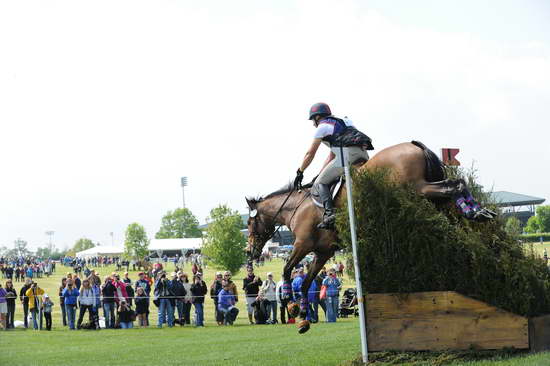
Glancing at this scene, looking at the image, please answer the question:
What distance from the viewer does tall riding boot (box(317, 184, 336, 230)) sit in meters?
8.85

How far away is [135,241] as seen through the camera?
108 m

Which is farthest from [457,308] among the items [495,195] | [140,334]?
[140,334]

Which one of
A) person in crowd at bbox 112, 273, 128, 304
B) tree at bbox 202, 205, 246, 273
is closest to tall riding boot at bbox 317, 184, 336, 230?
person in crowd at bbox 112, 273, 128, 304

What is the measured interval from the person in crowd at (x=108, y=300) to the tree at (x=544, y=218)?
86089 mm

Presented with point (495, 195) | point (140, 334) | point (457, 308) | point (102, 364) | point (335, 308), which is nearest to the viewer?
point (457, 308)

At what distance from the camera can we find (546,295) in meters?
7.75

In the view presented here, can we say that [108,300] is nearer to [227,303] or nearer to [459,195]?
[227,303]

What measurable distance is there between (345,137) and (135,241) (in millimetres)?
102489

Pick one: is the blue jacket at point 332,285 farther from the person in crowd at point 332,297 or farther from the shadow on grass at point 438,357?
the shadow on grass at point 438,357

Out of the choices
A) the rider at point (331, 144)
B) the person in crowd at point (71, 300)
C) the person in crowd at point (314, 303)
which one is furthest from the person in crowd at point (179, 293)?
the rider at point (331, 144)

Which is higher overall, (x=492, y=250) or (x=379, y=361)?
(x=492, y=250)

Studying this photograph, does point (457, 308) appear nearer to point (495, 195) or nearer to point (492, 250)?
point (492, 250)

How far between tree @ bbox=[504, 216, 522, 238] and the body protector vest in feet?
6.85

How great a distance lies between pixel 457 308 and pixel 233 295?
16.4 m
